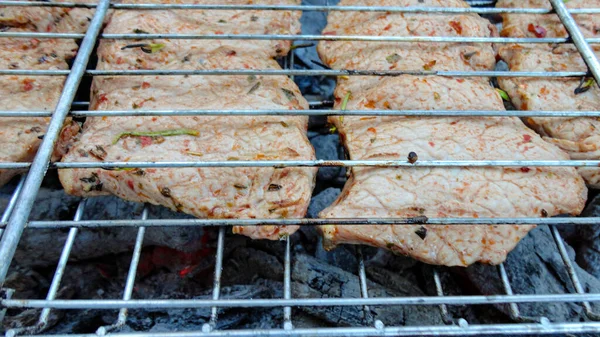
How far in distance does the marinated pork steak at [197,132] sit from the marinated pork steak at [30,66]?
0.69ft

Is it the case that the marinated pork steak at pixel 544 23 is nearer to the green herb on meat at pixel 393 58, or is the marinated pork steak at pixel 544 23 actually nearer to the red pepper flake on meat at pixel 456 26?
the red pepper flake on meat at pixel 456 26

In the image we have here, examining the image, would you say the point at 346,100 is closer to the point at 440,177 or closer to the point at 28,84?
the point at 440,177

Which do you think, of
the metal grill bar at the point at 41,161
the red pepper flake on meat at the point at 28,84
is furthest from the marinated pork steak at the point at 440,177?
the red pepper flake on meat at the point at 28,84

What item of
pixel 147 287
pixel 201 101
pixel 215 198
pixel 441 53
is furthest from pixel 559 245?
pixel 147 287

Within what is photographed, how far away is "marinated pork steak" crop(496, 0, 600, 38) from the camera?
244cm

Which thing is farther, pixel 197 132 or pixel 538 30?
pixel 538 30

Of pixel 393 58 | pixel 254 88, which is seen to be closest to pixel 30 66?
pixel 254 88

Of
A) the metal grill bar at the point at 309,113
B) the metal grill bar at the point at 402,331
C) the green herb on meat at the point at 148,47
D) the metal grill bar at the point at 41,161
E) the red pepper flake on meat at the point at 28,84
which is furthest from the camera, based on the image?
the green herb on meat at the point at 148,47

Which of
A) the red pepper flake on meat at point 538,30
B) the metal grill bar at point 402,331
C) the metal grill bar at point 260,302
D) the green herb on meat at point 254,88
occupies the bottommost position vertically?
the metal grill bar at point 402,331

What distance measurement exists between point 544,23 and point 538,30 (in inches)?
3.5

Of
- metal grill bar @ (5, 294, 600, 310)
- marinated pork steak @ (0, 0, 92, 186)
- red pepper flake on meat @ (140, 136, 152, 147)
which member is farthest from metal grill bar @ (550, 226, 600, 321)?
marinated pork steak @ (0, 0, 92, 186)

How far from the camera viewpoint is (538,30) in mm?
2463

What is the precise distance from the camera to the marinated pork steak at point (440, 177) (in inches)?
71.0

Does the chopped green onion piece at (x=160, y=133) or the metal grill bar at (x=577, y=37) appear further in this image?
the metal grill bar at (x=577, y=37)
